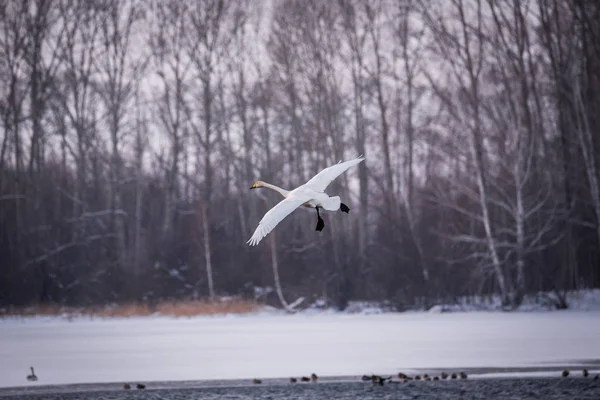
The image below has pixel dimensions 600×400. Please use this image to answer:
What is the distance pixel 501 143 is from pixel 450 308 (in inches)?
225

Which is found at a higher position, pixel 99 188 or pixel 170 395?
pixel 99 188

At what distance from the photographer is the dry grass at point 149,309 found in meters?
32.2

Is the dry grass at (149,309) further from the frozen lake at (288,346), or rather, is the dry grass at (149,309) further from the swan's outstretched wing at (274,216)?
the swan's outstretched wing at (274,216)

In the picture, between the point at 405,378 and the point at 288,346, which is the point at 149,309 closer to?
the point at 288,346

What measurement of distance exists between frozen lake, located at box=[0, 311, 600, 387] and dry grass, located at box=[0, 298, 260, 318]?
142 inches

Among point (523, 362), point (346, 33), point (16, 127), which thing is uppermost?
point (346, 33)

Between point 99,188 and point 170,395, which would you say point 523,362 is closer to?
point 170,395

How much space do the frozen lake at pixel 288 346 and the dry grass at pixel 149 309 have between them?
3.61m

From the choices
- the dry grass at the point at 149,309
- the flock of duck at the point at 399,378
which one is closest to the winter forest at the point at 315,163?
the dry grass at the point at 149,309

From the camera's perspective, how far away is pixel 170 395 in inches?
492

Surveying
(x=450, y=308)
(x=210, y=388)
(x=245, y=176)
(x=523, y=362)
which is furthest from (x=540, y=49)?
(x=210, y=388)

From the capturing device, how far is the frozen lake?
1514 cm

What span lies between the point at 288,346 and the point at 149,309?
49.1ft

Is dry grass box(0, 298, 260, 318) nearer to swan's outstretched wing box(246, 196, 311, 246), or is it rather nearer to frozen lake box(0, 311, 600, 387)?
frozen lake box(0, 311, 600, 387)
